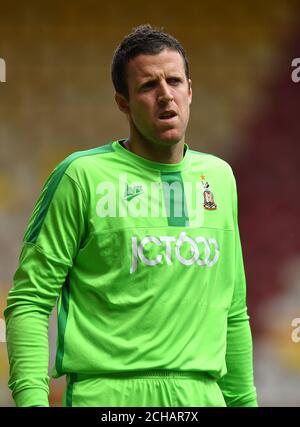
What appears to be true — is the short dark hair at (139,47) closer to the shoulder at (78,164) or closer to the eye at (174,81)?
the eye at (174,81)

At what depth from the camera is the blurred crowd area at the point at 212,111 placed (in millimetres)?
4965

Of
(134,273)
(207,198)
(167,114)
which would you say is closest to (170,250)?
(134,273)

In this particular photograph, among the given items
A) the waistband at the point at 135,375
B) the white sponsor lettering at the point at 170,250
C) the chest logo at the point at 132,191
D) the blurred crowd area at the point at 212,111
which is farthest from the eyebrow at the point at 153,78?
the blurred crowd area at the point at 212,111

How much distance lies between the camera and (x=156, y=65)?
2.74 meters

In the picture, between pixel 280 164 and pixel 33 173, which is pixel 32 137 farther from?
pixel 280 164

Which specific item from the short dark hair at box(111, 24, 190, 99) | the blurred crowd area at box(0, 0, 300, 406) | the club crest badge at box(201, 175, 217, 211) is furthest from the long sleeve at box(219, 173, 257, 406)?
the blurred crowd area at box(0, 0, 300, 406)

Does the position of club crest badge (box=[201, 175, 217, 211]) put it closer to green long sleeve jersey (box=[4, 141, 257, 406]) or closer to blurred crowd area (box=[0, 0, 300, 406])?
green long sleeve jersey (box=[4, 141, 257, 406])

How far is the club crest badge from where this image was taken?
9.19ft

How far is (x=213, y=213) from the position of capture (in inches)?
110

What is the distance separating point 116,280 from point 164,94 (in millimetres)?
479

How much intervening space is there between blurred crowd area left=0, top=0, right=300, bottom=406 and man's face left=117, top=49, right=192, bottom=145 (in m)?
2.21

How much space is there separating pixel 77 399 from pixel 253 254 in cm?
248
